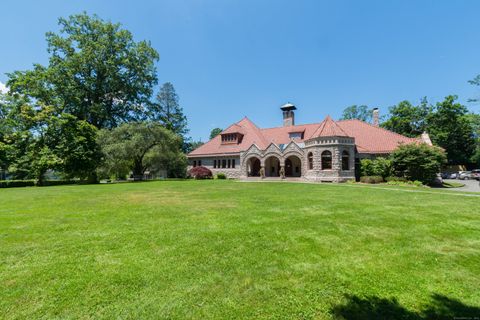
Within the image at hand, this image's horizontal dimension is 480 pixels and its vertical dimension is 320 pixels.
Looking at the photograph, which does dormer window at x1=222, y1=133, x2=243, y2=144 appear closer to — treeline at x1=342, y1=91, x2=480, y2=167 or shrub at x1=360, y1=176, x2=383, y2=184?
shrub at x1=360, y1=176, x2=383, y2=184

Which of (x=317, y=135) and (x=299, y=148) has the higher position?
(x=317, y=135)

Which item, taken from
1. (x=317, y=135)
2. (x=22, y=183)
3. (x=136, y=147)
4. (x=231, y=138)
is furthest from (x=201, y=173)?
(x=22, y=183)

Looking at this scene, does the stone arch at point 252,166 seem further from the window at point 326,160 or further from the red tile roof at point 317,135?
the window at point 326,160

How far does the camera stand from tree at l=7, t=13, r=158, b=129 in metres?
31.8

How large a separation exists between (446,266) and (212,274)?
4342 mm

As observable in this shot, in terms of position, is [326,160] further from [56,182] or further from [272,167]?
[56,182]

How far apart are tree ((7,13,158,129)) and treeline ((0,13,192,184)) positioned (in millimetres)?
109

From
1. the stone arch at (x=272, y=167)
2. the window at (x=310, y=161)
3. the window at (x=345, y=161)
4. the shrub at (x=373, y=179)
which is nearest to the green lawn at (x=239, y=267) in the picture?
A: the shrub at (x=373, y=179)

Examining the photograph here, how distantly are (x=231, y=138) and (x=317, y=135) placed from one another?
14483 mm

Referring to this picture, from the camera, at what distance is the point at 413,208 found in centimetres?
925

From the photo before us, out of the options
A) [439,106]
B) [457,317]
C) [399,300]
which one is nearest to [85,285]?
[399,300]

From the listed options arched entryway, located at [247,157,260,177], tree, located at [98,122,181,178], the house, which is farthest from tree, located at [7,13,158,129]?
arched entryway, located at [247,157,260,177]

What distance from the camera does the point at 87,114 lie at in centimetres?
3541

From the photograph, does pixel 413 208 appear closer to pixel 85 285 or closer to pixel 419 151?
pixel 85 285
